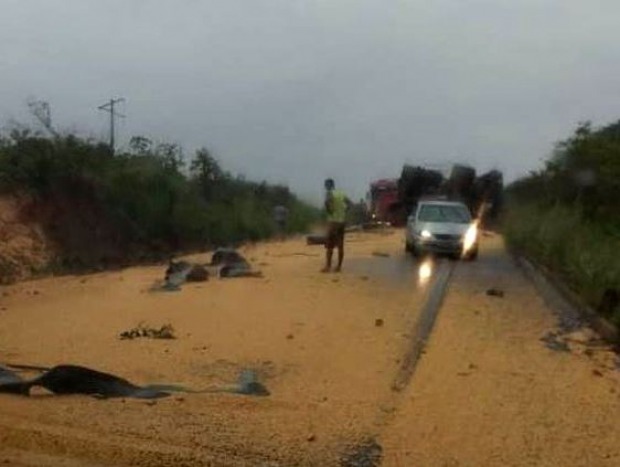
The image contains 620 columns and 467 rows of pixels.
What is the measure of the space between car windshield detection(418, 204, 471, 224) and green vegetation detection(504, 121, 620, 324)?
209 cm

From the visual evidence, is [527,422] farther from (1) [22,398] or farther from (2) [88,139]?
(2) [88,139]

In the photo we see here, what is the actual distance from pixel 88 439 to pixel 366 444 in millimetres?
2072

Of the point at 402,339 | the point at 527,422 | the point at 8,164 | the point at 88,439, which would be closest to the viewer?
the point at 88,439

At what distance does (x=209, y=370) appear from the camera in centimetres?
1141

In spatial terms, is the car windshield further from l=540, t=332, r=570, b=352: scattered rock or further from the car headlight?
l=540, t=332, r=570, b=352: scattered rock

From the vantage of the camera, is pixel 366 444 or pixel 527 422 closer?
pixel 366 444

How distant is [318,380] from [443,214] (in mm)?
20722

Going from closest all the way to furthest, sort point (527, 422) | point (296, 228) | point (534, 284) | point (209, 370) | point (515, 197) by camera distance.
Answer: point (527, 422) < point (209, 370) < point (534, 284) < point (515, 197) < point (296, 228)

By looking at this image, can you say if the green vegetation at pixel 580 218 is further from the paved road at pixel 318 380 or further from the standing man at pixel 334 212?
the standing man at pixel 334 212

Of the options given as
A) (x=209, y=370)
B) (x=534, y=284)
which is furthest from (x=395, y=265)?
(x=209, y=370)

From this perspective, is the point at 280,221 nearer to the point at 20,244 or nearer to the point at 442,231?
the point at 20,244

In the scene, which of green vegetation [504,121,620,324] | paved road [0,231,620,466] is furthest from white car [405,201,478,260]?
paved road [0,231,620,466]

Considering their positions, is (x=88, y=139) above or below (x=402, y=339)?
Answer: above

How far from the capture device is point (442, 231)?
29828 mm
